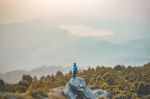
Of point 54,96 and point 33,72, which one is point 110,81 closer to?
point 33,72

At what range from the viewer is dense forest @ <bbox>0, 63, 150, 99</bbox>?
26.1 m

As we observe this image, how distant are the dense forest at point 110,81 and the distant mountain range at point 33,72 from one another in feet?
1.74

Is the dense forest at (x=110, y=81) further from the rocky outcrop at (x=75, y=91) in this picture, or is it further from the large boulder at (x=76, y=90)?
the large boulder at (x=76, y=90)

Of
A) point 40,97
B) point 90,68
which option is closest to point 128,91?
point 90,68

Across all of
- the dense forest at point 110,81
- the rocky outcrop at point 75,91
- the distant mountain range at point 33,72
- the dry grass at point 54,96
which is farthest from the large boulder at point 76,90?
the distant mountain range at point 33,72

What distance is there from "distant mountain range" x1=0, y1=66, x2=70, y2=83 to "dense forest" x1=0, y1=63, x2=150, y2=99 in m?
0.53

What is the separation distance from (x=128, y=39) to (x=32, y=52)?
6.86 m

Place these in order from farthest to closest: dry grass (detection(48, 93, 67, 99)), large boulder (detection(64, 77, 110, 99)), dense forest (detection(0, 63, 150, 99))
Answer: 1. dense forest (detection(0, 63, 150, 99))
2. dry grass (detection(48, 93, 67, 99))
3. large boulder (detection(64, 77, 110, 99))

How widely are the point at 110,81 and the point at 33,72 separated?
16.7ft

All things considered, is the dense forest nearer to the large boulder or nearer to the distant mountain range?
the distant mountain range

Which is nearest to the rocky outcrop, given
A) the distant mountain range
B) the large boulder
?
the large boulder

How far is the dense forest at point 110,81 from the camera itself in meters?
26.1

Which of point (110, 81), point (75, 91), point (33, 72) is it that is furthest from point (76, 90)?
point (33, 72)

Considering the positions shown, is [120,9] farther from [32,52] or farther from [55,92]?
[55,92]
